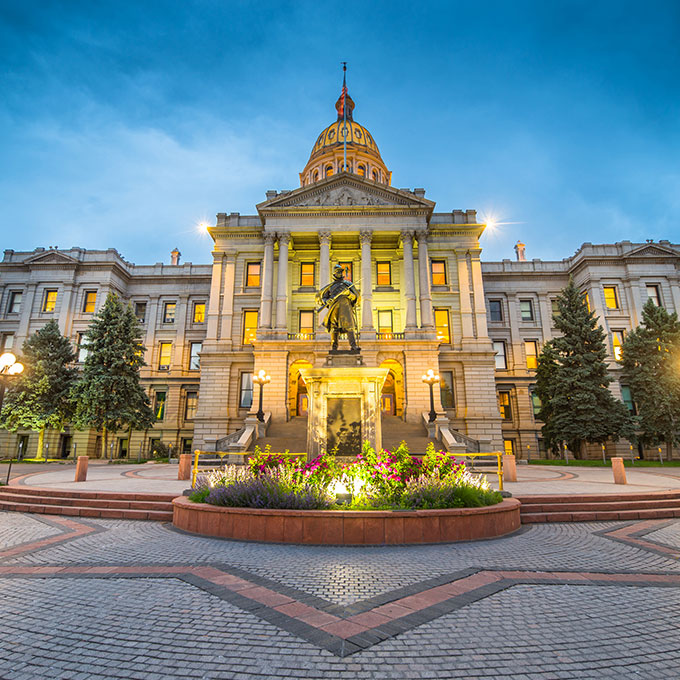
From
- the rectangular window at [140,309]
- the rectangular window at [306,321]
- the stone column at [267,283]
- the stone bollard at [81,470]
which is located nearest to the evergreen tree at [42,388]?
the rectangular window at [140,309]

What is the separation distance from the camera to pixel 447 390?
34.8 meters

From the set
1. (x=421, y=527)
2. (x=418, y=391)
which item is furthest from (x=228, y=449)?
(x=421, y=527)

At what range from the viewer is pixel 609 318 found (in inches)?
1628

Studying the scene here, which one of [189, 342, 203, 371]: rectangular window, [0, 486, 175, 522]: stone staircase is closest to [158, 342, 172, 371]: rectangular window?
[189, 342, 203, 371]: rectangular window

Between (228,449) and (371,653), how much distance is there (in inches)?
868

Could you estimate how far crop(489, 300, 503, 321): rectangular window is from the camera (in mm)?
46219

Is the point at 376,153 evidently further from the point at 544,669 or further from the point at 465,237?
the point at 544,669

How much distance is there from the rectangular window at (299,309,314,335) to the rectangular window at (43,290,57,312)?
85.1 ft

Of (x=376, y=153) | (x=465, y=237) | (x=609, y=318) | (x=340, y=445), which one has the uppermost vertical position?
(x=376, y=153)

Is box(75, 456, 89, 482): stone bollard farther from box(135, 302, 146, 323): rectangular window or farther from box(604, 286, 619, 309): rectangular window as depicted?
box(604, 286, 619, 309): rectangular window

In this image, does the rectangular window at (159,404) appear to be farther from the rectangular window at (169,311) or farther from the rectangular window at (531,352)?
the rectangular window at (531,352)

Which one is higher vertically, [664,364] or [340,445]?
[664,364]

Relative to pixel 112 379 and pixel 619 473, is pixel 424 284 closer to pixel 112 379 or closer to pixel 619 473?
pixel 619 473

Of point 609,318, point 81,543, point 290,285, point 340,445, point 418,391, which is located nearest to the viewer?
point 81,543
